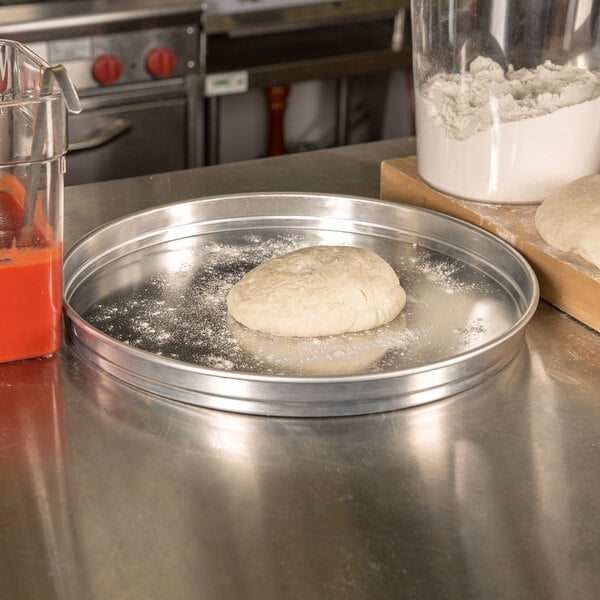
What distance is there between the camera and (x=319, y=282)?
3.26 feet

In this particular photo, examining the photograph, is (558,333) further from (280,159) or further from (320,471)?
(280,159)

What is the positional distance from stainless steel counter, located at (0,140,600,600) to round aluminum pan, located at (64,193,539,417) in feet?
0.08

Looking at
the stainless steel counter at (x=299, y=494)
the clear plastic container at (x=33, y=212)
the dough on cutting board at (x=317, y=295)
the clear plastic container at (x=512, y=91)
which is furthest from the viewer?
the clear plastic container at (x=512, y=91)

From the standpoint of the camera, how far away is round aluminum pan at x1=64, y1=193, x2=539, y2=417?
84cm

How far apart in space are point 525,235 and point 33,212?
0.55 meters

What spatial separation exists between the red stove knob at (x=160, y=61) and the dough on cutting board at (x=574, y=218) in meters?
1.40

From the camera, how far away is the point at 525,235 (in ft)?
3.60

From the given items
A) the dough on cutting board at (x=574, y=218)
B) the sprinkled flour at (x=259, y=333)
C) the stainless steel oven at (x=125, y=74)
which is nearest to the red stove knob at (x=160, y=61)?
the stainless steel oven at (x=125, y=74)

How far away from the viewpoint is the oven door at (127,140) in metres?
2.27

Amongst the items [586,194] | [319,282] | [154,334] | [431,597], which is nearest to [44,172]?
[154,334]

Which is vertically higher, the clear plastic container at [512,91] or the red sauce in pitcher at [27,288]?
the clear plastic container at [512,91]

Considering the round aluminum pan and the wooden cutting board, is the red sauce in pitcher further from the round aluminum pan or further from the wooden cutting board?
the wooden cutting board

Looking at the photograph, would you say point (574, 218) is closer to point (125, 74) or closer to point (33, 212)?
point (33, 212)

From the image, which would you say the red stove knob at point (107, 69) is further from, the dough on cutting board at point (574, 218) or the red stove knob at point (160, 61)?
the dough on cutting board at point (574, 218)
